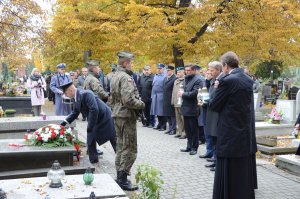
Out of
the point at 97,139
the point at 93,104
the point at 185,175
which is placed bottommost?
the point at 185,175

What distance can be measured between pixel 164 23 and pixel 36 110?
18.6 ft

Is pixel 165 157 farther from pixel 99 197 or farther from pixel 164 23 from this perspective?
pixel 164 23

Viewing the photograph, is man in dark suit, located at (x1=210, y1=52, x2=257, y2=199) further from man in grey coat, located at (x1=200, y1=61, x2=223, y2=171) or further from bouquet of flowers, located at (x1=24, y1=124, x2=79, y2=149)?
bouquet of flowers, located at (x1=24, y1=124, x2=79, y2=149)

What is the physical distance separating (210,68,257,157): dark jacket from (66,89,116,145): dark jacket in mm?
2618

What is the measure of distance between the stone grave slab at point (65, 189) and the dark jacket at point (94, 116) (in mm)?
1977

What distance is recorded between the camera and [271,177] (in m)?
7.07

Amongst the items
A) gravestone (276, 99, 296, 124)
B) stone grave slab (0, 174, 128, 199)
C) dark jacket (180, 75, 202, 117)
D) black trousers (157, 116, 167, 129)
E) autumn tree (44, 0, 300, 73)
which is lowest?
stone grave slab (0, 174, 128, 199)

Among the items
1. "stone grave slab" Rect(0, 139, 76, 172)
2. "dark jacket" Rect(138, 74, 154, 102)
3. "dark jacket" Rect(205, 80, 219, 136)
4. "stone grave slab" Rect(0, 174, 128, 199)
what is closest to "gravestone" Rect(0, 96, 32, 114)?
"dark jacket" Rect(138, 74, 154, 102)

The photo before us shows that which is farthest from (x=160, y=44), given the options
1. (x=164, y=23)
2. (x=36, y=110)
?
(x=36, y=110)

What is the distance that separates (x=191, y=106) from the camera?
884 centimetres

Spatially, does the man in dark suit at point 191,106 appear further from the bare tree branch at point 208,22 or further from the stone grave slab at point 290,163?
the bare tree branch at point 208,22

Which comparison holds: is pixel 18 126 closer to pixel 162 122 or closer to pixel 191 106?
pixel 191 106

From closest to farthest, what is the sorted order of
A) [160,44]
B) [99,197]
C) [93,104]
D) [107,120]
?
[99,197] < [93,104] < [107,120] < [160,44]

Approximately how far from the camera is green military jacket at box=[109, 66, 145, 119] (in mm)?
5816
